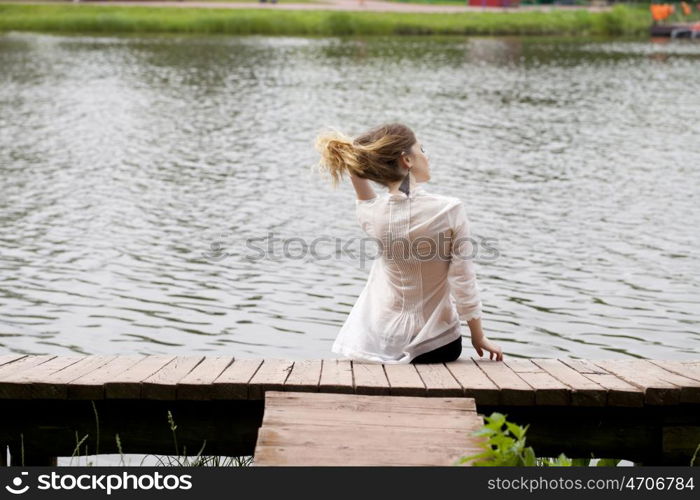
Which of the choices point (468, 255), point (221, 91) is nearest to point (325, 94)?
point (221, 91)

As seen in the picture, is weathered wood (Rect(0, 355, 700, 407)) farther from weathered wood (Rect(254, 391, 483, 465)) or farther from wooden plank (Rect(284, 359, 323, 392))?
weathered wood (Rect(254, 391, 483, 465))

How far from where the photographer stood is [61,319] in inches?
335

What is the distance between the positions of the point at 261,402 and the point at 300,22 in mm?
42747

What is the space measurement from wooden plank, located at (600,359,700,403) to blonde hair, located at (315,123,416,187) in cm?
145

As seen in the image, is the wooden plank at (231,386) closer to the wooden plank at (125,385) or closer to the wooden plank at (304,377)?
the wooden plank at (304,377)

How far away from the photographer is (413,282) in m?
5.43

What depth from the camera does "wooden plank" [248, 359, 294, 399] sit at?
468cm

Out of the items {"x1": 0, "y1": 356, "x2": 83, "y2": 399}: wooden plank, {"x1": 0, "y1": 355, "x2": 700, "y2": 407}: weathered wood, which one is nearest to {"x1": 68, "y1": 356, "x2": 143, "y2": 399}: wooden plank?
{"x1": 0, "y1": 355, "x2": 700, "y2": 407}: weathered wood

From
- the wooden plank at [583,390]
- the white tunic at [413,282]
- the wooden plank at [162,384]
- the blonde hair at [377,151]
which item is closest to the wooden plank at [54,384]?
the wooden plank at [162,384]

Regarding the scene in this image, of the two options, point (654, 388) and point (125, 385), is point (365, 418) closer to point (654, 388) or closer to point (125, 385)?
point (125, 385)

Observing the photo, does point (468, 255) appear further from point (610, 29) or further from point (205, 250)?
point (610, 29)

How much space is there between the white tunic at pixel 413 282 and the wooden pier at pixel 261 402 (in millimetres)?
428

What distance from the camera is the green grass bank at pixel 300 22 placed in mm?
45625
